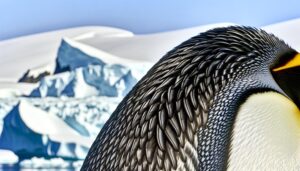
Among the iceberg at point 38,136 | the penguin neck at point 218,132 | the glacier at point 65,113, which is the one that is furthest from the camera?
the glacier at point 65,113

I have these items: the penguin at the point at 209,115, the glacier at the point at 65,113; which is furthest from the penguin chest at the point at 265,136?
→ the glacier at the point at 65,113

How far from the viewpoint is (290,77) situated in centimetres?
104

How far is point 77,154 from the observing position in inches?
517

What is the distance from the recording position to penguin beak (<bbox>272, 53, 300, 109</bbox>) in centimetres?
104

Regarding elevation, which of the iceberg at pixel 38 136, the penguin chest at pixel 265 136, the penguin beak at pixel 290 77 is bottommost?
the iceberg at pixel 38 136

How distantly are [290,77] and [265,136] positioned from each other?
0.40 feet

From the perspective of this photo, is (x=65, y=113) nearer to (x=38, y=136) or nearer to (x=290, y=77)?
(x=38, y=136)

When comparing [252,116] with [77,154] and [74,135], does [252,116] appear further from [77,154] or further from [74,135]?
[74,135]

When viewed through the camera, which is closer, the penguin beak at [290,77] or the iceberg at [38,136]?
the penguin beak at [290,77]

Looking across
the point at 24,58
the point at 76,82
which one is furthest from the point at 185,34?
the point at 76,82

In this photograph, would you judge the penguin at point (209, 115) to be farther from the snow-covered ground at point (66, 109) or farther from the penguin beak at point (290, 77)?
the snow-covered ground at point (66, 109)

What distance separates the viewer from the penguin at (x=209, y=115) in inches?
36.8

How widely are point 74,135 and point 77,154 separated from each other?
1.04 metres

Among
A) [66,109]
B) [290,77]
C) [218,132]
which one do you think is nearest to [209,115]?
[218,132]
